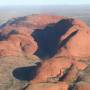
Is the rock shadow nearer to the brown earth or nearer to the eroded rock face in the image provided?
the brown earth

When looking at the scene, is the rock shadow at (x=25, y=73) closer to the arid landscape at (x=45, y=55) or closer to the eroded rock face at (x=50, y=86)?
the arid landscape at (x=45, y=55)

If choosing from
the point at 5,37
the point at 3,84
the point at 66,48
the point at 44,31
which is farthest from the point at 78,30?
the point at 3,84

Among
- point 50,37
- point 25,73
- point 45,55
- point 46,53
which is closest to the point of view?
point 25,73

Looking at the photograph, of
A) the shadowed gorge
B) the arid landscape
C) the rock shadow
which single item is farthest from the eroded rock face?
the shadowed gorge

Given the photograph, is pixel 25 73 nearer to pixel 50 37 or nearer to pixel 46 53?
pixel 46 53

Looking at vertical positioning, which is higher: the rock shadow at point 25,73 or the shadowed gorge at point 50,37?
the shadowed gorge at point 50,37

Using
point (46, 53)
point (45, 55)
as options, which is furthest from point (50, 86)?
point (46, 53)

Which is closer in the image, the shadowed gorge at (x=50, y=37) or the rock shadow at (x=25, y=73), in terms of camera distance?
the rock shadow at (x=25, y=73)

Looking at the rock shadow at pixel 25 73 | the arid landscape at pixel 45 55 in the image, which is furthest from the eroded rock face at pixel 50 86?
the rock shadow at pixel 25 73

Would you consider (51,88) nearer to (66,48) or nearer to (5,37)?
(66,48)
